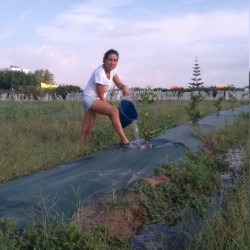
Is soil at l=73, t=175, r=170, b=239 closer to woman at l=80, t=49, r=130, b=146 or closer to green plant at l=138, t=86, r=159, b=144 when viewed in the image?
green plant at l=138, t=86, r=159, b=144

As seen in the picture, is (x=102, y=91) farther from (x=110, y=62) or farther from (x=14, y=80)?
(x=14, y=80)

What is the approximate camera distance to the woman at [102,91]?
504cm

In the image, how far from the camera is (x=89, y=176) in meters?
3.47

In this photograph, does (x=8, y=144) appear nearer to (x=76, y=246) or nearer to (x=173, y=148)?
(x=173, y=148)

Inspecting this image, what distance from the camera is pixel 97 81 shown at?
202 inches

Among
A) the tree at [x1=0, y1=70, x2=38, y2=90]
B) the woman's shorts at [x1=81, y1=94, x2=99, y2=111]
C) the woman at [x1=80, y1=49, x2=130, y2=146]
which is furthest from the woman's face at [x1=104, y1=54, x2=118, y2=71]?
the tree at [x1=0, y1=70, x2=38, y2=90]

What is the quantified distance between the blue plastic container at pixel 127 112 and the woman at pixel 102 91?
0.26 metres

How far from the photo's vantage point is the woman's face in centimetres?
515

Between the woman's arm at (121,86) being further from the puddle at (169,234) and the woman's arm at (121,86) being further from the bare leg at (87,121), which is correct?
the puddle at (169,234)

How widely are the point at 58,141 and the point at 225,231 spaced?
12.2 feet

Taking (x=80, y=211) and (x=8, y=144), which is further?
(x=8, y=144)

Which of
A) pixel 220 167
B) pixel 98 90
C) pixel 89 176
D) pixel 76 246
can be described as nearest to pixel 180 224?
pixel 76 246

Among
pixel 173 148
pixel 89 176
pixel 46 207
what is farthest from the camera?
pixel 173 148

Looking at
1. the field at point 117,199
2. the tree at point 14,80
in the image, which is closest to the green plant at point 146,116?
the field at point 117,199
